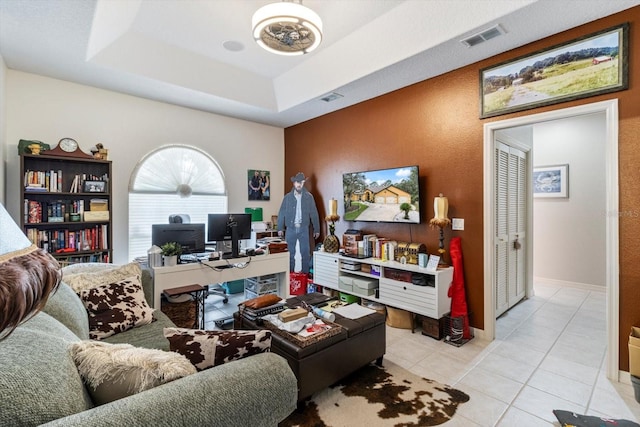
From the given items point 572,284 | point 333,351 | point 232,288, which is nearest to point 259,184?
point 232,288

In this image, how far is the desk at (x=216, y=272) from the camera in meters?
2.80

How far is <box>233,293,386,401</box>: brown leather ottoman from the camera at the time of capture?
6.73ft

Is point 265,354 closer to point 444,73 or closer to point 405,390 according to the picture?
point 405,390

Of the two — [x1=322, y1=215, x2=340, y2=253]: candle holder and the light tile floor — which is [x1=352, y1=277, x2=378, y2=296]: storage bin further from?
[x1=322, y1=215, x2=340, y2=253]: candle holder

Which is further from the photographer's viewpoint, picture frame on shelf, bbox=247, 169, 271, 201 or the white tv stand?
picture frame on shelf, bbox=247, 169, 271, 201

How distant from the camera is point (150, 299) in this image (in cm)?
275

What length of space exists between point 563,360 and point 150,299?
3740mm

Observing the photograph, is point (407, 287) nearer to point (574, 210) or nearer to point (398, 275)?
point (398, 275)

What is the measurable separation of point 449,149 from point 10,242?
3.67 m

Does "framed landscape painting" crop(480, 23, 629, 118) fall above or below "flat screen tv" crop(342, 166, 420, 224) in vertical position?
above

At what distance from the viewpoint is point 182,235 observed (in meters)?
3.25

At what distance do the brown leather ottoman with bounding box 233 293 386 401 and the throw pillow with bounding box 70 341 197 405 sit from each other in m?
1.03

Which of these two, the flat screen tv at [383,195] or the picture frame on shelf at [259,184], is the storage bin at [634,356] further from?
the picture frame on shelf at [259,184]

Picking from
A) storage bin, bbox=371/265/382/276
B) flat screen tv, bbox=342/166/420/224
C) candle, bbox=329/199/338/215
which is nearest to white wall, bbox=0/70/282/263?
candle, bbox=329/199/338/215
